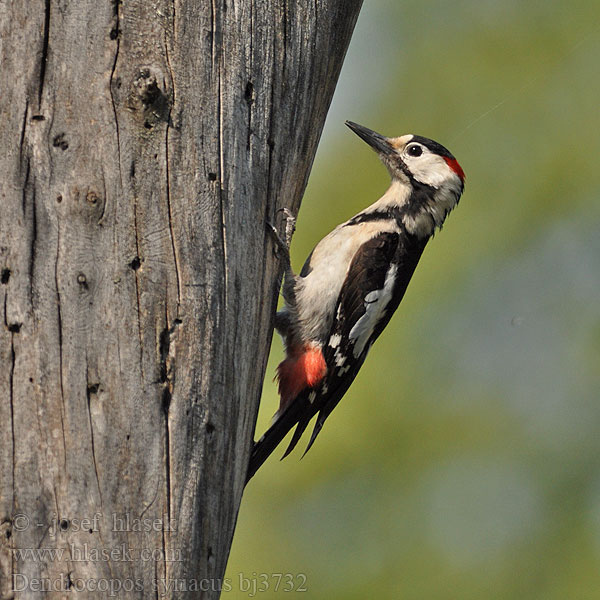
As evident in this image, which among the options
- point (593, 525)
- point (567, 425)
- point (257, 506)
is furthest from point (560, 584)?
point (257, 506)

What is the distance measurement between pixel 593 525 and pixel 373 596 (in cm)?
213

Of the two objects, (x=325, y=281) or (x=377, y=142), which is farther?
(x=377, y=142)

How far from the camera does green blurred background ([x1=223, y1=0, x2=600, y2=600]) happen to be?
825 cm

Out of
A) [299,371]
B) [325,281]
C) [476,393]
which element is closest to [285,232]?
[325,281]

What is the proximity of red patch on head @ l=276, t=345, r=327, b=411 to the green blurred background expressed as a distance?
157 inches

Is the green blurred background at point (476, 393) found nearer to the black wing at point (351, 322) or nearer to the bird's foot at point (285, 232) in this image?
the black wing at point (351, 322)

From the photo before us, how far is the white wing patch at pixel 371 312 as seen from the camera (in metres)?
4.43

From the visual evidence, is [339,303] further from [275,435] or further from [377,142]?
[377,142]

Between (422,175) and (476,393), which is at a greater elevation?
(422,175)

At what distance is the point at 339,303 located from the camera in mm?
4402

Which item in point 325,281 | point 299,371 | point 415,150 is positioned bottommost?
point 299,371

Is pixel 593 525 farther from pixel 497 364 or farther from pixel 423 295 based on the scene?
pixel 423 295

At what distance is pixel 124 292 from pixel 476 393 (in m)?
6.40

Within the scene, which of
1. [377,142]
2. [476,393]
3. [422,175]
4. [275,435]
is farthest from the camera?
[476,393]
